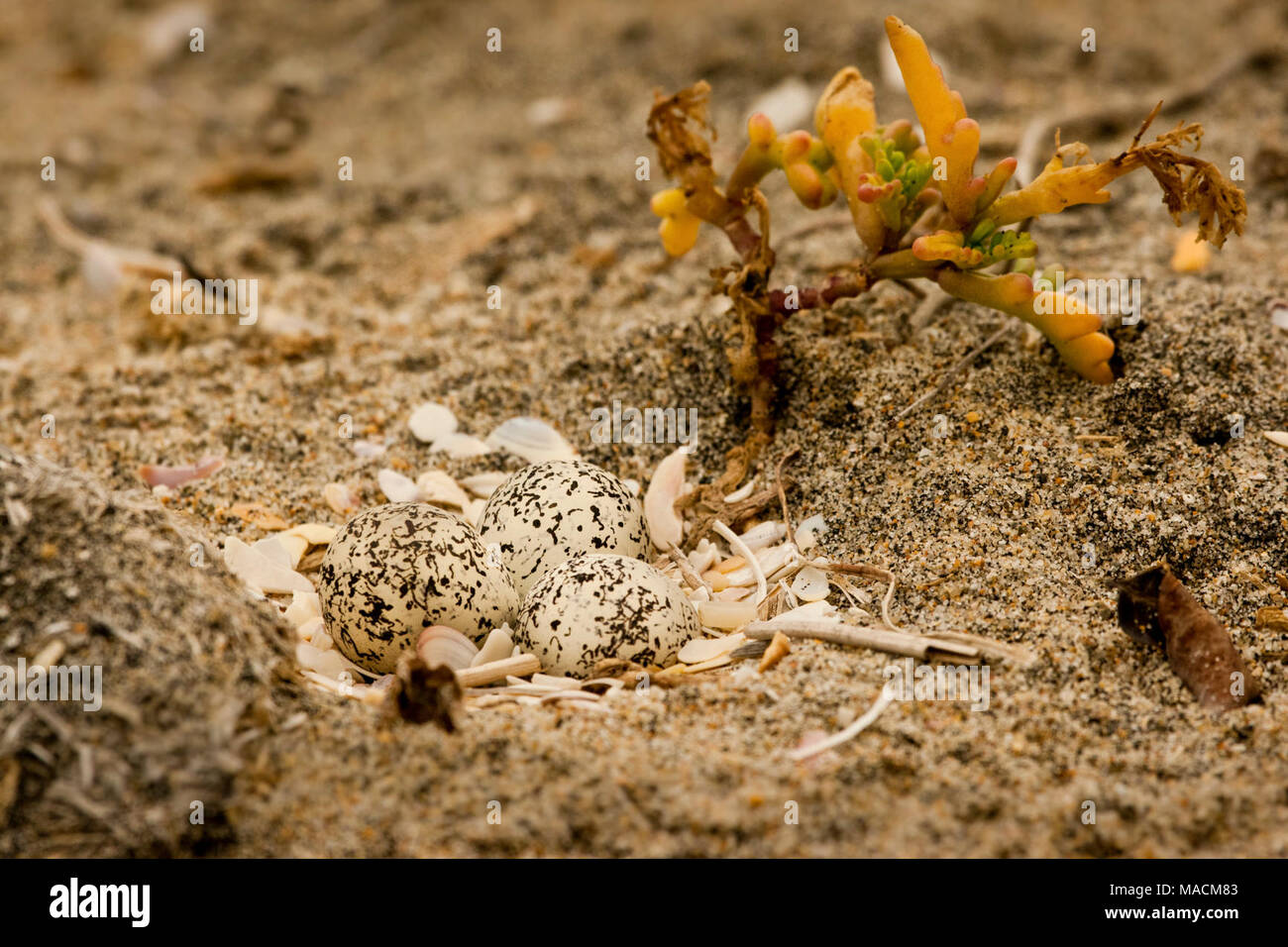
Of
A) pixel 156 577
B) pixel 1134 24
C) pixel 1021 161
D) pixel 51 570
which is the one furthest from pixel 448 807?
pixel 1134 24

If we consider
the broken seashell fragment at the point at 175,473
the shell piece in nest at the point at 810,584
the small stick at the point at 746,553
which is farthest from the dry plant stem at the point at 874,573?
the broken seashell fragment at the point at 175,473

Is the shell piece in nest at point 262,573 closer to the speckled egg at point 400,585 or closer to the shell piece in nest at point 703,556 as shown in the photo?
the speckled egg at point 400,585

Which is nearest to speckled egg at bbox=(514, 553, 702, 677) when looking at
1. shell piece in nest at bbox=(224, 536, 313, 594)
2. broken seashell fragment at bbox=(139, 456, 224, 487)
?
shell piece in nest at bbox=(224, 536, 313, 594)

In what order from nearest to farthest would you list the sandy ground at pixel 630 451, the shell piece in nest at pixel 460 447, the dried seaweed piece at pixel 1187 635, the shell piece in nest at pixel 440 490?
the sandy ground at pixel 630 451
the dried seaweed piece at pixel 1187 635
the shell piece in nest at pixel 440 490
the shell piece in nest at pixel 460 447

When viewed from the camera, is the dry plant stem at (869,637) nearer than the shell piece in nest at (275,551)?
Yes

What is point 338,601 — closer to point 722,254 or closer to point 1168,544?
point 1168,544

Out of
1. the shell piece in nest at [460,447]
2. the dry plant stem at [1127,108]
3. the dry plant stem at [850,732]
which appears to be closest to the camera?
the dry plant stem at [850,732]

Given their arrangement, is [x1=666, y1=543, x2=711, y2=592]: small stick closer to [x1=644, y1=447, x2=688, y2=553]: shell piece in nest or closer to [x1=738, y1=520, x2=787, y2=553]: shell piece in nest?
[x1=644, y1=447, x2=688, y2=553]: shell piece in nest
